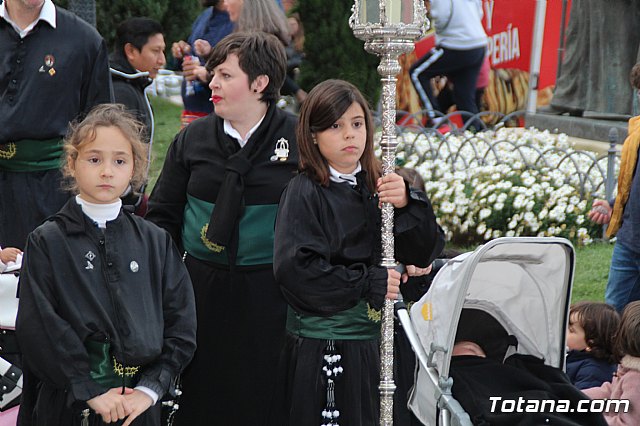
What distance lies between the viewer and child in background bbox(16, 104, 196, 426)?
379 centimetres

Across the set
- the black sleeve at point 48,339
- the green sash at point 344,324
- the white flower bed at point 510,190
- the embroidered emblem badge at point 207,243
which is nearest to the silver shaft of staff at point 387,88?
the green sash at point 344,324

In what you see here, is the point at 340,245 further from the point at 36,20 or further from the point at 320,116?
the point at 36,20

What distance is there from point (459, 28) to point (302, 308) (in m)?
8.42

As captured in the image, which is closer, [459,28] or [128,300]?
[128,300]

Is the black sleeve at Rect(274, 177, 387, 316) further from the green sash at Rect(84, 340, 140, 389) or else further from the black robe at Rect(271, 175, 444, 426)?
the green sash at Rect(84, 340, 140, 389)

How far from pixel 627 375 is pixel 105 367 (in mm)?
2221

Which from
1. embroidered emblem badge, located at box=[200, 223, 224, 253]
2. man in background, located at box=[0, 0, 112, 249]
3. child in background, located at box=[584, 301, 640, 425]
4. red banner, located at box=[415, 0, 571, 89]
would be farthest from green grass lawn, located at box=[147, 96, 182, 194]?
child in background, located at box=[584, 301, 640, 425]

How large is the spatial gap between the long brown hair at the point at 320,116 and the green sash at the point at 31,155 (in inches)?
65.3

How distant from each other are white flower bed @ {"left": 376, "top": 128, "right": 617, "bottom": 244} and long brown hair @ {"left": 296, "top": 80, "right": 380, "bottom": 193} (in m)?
4.59

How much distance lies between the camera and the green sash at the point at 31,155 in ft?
18.0

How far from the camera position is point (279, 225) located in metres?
4.28

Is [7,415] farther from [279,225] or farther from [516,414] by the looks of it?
[516,414]

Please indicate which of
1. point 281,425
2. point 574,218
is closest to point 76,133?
point 281,425

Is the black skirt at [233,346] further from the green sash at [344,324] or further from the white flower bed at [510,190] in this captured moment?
the white flower bed at [510,190]
